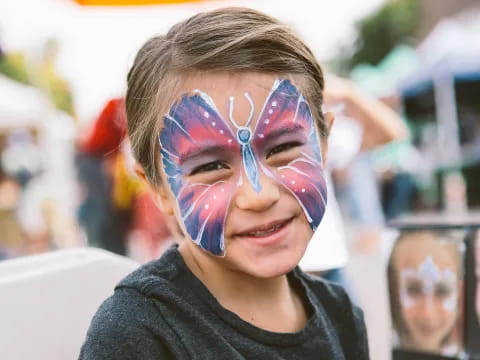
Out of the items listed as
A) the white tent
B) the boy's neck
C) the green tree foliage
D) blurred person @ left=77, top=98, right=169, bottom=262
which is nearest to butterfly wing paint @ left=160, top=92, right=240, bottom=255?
the boy's neck

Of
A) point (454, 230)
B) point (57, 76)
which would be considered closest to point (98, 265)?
point (454, 230)

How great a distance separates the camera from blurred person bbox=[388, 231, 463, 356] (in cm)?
133

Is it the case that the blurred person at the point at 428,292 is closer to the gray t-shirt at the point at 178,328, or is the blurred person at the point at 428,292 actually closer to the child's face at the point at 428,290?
the child's face at the point at 428,290

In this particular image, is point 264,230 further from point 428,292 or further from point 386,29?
point 386,29

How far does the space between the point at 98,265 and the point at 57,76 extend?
17.2 meters

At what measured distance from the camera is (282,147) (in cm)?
97

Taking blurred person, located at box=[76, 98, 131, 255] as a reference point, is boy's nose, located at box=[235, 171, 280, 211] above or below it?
above

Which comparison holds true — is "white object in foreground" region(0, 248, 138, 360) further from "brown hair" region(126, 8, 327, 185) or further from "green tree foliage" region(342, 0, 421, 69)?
"green tree foliage" region(342, 0, 421, 69)

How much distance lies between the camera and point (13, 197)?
628 centimetres

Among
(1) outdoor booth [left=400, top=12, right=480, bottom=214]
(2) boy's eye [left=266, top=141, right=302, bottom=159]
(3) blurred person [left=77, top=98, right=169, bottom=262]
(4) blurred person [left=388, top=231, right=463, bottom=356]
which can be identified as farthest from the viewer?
(1) outdoor booth [left=400, top=12, right=480, bottom=214]

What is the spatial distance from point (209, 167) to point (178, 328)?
27 cm

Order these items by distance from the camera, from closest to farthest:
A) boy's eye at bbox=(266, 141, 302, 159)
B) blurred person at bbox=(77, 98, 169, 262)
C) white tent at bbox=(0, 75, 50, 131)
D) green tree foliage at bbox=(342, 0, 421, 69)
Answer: boy's eye at bbox=(266, 141, 302, 159), blurred person at bbox=(77, 98, 169, 262), white tent at bbox=(0, 75, 50, 131), green tree foliage at bbox=(342, 0, 421, 69)

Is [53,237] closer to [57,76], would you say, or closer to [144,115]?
[144,115]

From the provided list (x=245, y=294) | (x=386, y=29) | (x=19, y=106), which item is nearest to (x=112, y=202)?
(x=245, y=294)
